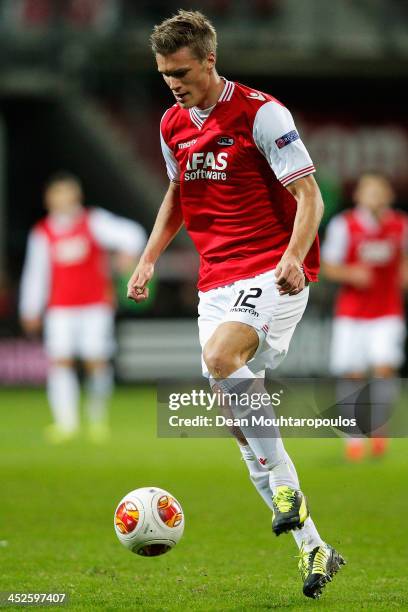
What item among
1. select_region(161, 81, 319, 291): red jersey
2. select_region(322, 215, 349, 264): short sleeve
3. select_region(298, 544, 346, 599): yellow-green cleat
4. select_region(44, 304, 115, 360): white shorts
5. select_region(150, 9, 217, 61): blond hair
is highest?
select_region(150, 9, 217, 61): blond hair

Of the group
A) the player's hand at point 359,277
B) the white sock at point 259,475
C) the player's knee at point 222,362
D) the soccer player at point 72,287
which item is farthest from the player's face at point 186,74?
the soccer player at point 72,287

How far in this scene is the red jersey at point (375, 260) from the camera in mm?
11406

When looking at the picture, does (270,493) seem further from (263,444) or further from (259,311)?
(259,311)

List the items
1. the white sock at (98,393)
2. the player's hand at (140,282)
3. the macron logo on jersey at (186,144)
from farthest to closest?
1. the white sock at (98,393)
2. the player's hand at (140,282)
3. the macron logo on jersey at (186,144)

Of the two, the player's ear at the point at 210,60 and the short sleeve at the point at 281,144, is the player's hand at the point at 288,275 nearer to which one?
the short sleeve at the point at 281,144

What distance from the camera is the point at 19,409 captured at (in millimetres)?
→ 15266

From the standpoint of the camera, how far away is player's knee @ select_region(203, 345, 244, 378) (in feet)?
17.2

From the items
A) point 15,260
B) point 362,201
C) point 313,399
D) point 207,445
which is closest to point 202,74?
point 313,399

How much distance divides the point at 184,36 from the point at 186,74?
0.16 m

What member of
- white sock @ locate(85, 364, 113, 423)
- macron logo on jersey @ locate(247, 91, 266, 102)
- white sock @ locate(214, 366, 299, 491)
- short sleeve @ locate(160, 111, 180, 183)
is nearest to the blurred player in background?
white sock @ locate(85, 364, 113, 423)

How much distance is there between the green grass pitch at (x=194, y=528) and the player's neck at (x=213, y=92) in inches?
85.1

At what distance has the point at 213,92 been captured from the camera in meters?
5.54

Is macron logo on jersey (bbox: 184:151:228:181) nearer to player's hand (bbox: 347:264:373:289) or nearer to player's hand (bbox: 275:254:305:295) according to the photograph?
player's hand (bbox: 275:254:305:295)

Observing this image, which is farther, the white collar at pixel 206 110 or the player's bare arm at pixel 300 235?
the white collar at pixel 206 110
